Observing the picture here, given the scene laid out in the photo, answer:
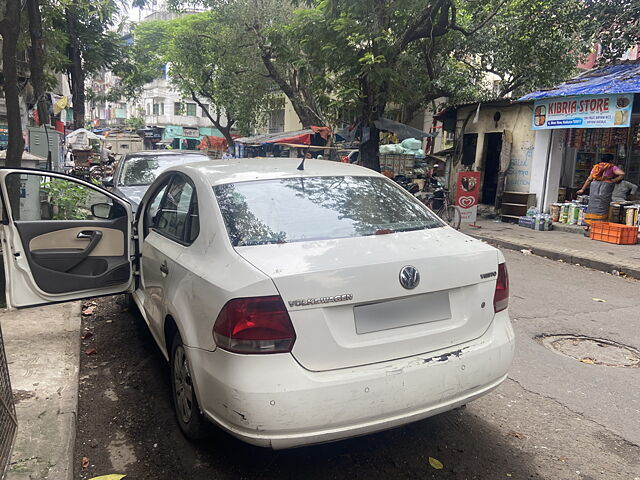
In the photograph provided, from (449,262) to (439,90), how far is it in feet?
54.1

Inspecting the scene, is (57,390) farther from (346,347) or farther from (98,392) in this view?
(346,347)

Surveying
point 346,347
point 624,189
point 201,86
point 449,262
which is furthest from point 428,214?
point 201,86

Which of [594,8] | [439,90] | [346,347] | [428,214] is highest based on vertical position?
[594,8]

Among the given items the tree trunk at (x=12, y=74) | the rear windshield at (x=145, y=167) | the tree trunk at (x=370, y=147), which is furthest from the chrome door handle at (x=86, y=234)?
the tree trunk at (x=370, y=147)

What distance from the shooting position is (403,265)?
104 inches

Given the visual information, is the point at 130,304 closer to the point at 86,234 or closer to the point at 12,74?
the point at 86,234

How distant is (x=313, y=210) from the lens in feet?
10.4

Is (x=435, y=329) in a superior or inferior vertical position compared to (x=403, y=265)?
inferior

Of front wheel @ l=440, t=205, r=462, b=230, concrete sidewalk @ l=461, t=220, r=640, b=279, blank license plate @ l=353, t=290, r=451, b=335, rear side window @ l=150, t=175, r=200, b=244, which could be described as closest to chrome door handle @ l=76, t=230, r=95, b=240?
rear side window @ l=150, t=175, r=200, b=244

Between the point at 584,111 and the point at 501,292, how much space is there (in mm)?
10065

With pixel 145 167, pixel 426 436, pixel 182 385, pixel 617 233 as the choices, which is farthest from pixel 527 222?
pixel 182 385

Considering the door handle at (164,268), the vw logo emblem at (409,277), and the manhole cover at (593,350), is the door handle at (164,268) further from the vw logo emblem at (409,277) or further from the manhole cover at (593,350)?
the manhole cover at (593,350)

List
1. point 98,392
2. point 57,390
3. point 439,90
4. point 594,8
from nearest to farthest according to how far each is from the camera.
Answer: point 57,390 < point 98,392 < point 594,8 < point 439,90

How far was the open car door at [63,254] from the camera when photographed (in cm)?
391
